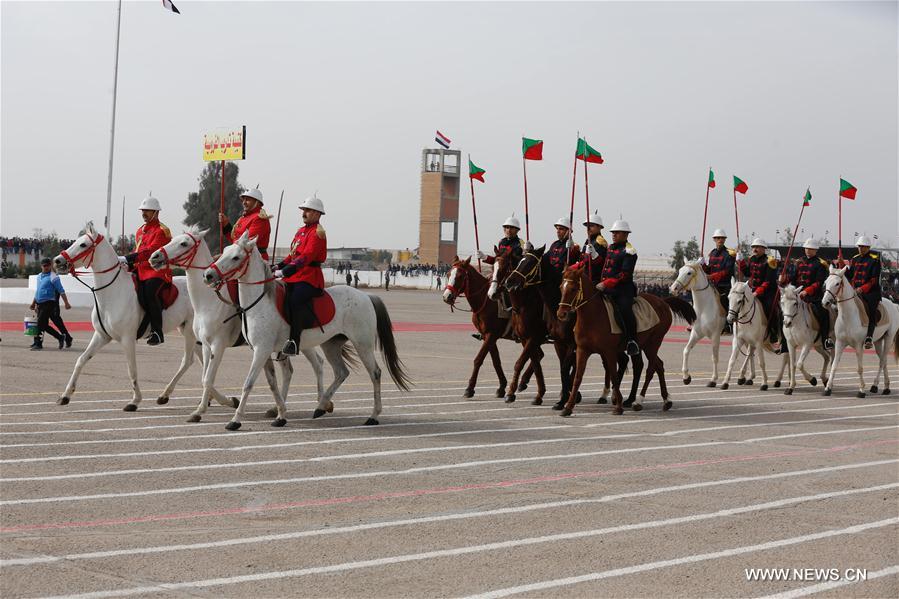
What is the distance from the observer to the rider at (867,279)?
2031 centimetres

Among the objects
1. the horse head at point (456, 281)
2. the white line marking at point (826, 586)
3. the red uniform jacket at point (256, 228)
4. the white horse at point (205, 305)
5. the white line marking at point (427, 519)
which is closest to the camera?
the white line marking at point (826, 586)

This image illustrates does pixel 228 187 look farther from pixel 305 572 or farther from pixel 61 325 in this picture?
pixel 305 572

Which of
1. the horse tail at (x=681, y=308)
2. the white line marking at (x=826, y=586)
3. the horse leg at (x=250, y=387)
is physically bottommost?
the white line marking at (x=826, y=586)

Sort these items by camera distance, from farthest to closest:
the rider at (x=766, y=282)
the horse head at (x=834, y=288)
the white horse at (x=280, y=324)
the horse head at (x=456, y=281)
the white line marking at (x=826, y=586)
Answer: the rider at (x=766, y=282), the horse head at (x=834, y=288), the horse head at (x=456, y=281), the white horse at (x=280, y=324), the white line marking at (x=826, y=586)

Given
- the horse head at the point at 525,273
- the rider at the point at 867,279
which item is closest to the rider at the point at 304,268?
the horse head at the point at 525,273

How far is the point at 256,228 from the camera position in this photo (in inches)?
542

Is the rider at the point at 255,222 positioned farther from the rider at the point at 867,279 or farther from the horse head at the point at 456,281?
the rider at the point at 867,279

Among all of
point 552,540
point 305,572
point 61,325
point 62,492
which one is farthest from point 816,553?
point 61,325

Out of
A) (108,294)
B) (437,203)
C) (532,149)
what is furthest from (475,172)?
(437,203)

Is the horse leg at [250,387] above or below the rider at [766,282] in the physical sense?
below

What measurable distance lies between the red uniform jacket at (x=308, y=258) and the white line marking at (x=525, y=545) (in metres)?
6.47

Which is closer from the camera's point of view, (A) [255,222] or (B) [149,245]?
(A) [255,222]

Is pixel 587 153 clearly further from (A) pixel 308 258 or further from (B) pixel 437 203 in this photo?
(B) pixel 437 203

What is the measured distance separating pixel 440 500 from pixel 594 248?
8766mm
